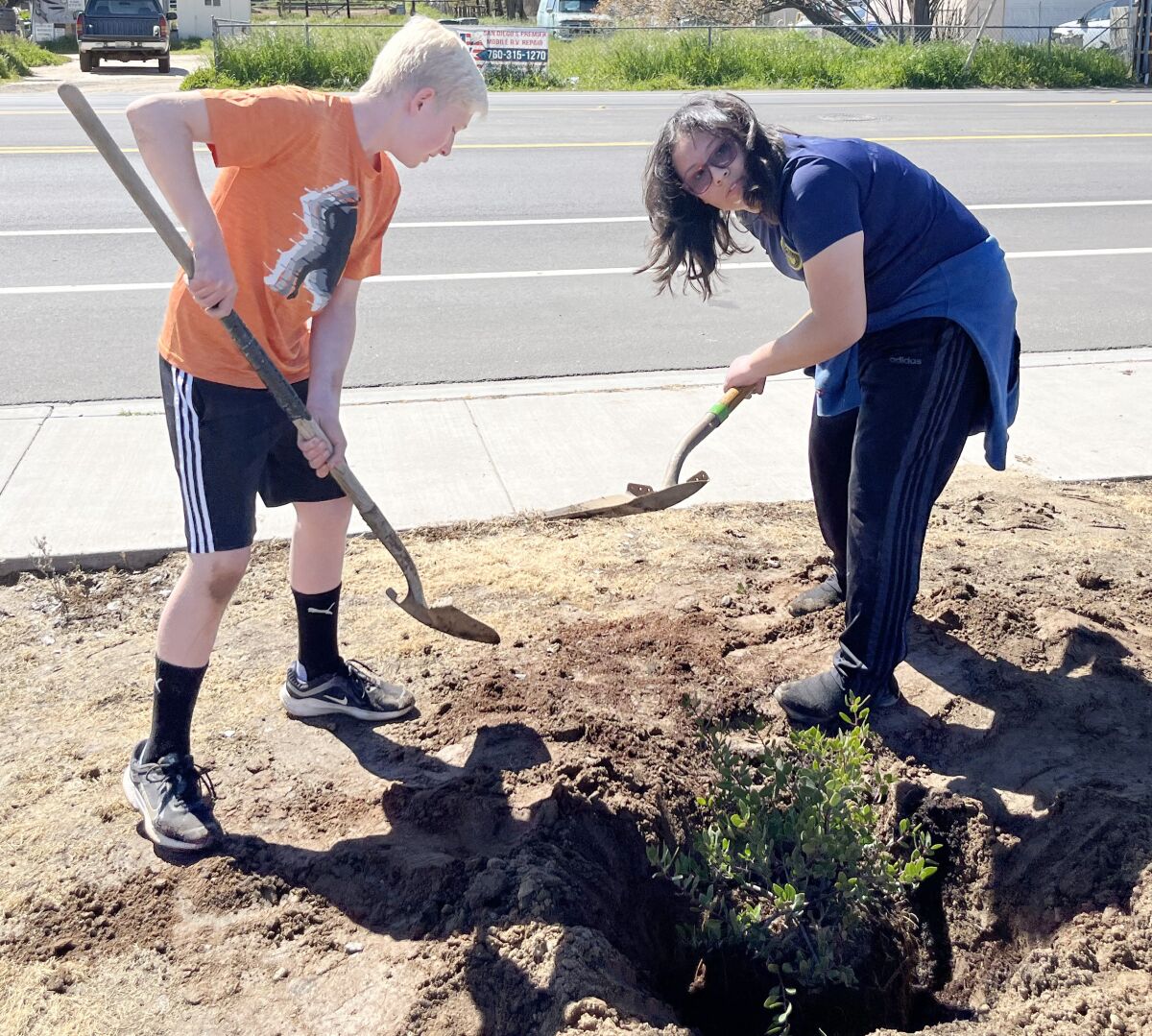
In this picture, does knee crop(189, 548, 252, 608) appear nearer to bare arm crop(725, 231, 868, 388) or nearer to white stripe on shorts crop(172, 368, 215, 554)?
white stripe on shorts crop(172, 368, 215, 554)

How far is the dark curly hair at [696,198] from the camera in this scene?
9.11ft

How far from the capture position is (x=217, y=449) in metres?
2.72

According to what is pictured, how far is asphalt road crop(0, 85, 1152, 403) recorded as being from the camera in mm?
6848

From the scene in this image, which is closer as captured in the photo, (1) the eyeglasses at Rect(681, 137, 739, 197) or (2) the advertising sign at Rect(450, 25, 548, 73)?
(1) the eyeglasses at Rect(681, 137, 739, 197)

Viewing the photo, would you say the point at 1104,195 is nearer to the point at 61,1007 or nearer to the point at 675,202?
the point at 675,202

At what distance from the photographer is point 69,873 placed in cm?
273

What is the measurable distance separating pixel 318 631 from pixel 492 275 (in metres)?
5.64

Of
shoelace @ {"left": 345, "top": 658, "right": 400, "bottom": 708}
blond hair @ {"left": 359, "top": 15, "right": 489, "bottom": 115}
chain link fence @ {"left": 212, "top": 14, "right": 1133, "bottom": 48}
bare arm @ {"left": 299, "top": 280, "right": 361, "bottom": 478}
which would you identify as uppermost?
chain link fence @ {"left": 212, "top": 14, "right": 1133, "bottom": 48}

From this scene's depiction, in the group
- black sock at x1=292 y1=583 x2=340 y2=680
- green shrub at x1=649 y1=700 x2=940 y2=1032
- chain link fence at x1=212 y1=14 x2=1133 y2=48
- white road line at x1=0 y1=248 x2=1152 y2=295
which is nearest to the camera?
green shrub at x1=649 y1=700 x2=940 y2=1032

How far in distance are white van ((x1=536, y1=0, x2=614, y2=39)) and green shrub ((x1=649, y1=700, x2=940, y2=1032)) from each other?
22.2 metres

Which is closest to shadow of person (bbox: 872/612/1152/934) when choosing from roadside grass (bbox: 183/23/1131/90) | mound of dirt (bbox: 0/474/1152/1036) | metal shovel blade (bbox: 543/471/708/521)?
mound of dirt (bbox: 0/474/1152/1036)

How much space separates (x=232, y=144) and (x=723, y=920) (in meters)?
2.05

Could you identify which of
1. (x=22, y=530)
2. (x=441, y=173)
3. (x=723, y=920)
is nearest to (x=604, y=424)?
(x=22, y=530)

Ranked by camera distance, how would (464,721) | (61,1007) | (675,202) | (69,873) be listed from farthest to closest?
(464,721) → (675,202) → (69,873) → (61,1007)
